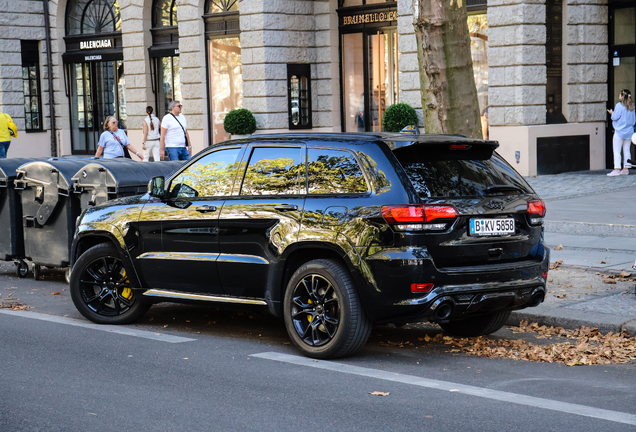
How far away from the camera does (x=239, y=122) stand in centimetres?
2250

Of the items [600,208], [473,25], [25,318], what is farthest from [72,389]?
[473,25]

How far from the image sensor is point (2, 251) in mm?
10469

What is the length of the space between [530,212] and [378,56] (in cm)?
1742

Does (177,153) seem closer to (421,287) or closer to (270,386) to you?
(421,287)

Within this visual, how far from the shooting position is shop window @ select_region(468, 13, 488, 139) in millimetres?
20188

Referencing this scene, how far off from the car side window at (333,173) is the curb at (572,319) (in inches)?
82.1

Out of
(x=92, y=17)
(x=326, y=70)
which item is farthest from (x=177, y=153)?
(x=92, y=17)

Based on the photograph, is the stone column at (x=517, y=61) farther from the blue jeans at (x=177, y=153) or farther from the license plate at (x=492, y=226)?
the license plate at (x=492, y=226)

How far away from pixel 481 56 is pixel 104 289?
14426 millimetres

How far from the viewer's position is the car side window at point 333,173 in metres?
6.14

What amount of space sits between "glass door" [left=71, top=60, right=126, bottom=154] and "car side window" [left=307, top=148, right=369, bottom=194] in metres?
22.4

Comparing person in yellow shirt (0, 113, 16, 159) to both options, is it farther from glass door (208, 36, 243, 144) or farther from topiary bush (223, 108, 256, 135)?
glass door (208, 36, 243, 144)

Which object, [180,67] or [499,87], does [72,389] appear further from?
[180,67]

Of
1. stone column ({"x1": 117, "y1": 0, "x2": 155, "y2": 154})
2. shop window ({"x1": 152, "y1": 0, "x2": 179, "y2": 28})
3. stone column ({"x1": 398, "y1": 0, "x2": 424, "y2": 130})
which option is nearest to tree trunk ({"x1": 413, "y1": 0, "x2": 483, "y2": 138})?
stone column ({"x1": 398, "y1": 0, "x2": 424, "y2": 130})
